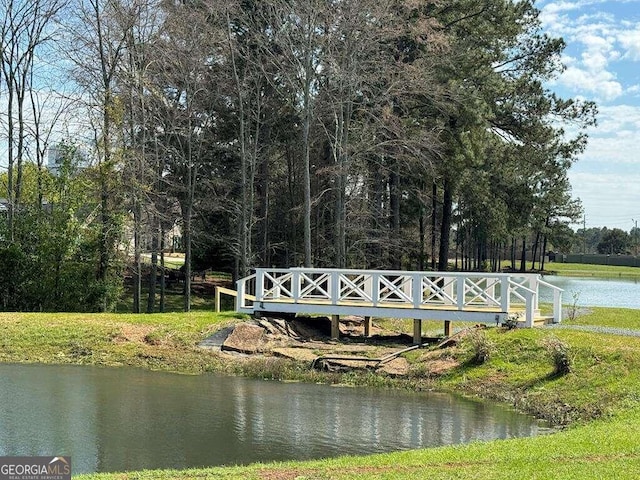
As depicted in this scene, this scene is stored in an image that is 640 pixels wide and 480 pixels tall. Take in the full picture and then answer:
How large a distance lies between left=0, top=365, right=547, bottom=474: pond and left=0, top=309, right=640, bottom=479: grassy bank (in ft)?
3.01

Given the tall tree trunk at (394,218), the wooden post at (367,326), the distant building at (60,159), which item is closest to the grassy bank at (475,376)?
the wooden post at (367,326)

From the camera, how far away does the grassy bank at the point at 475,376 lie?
23.8ft

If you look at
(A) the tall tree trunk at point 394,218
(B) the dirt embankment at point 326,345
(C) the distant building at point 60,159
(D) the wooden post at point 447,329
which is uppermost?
(C) the distant building at point 60,159

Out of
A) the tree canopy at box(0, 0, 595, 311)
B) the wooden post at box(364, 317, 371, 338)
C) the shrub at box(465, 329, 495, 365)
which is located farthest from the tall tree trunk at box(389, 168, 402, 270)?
the shrub at box(465, 329, 495, 365)

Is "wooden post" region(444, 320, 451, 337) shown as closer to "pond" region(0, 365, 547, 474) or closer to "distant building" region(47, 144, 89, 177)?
"pond" region(0, 365, 547, 474)

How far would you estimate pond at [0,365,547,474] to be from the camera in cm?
927

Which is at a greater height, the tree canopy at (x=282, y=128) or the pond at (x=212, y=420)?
the tree canopy at (x=282, y=128)

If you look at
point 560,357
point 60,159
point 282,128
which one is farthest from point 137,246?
point 560,357

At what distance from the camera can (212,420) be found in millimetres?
11250

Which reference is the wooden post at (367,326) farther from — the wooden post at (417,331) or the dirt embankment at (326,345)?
the wooden post at (417,331)

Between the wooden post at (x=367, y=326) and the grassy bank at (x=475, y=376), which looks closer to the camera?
the grassy bank at (x=475, y=376)

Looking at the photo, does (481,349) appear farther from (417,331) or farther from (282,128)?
(282,128)

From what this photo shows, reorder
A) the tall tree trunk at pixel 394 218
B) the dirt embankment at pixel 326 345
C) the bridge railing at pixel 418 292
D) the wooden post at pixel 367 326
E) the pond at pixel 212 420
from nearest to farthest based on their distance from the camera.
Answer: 1. the pond at pixel 212 420
2. the dirt embankment at pixel 326 345
3. the bridge railing at pixel 418 292
4. the wooden post at pixel 367 326
5. the tall tree trunk at pixel 394 218

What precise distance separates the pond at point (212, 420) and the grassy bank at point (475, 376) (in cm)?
92
